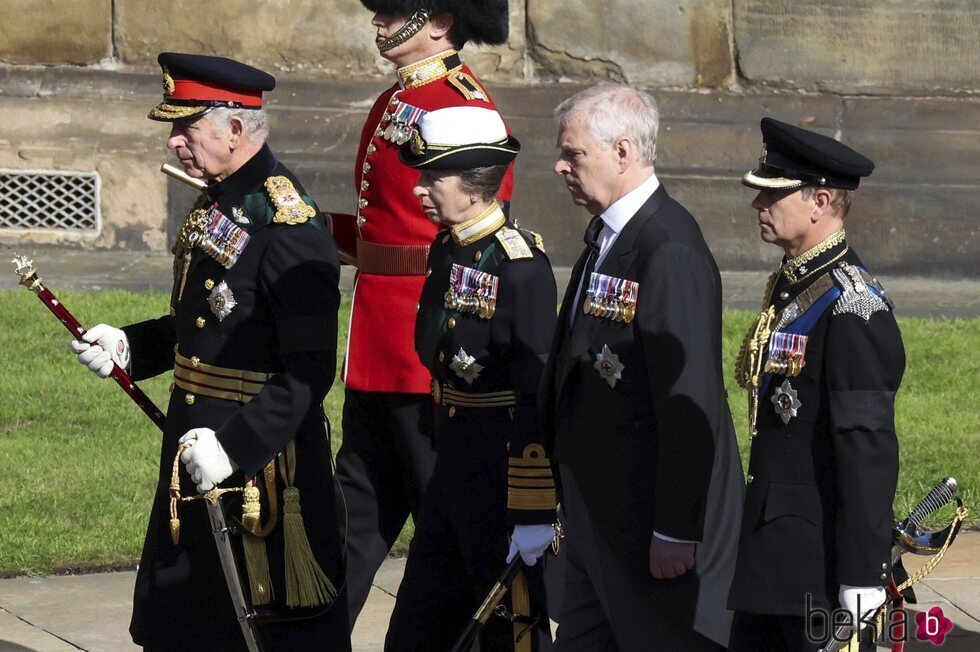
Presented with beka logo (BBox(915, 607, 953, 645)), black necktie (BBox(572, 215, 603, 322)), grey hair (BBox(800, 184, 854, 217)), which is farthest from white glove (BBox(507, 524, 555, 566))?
beka logo (BBox(915, 607, 953, 645))

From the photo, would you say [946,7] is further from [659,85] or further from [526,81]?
[526,81]

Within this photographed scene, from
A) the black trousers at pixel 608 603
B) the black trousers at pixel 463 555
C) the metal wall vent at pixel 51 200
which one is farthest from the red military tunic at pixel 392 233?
the metal wall vent at pixel 51 200

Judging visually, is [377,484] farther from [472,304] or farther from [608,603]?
[608,603]

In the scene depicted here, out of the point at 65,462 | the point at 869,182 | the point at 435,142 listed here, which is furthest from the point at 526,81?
the point at 435,142

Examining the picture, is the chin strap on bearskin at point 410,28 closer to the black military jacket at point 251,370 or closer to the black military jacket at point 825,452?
the black military jacket at point 251,370

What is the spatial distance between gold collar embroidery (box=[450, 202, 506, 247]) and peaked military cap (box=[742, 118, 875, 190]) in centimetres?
75

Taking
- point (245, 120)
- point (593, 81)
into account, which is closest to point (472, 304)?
point (245, 120)

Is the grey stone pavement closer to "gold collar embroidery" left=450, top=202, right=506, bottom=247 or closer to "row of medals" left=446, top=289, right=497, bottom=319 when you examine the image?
"row of medals" left=446, top=289, right=497, bottom=319

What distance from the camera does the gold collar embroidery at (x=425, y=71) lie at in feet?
19.2

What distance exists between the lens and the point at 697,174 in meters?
11.0

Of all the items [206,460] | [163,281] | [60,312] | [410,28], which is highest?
[410,28]

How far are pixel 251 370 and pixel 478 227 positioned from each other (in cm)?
70

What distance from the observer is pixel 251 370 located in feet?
15.4

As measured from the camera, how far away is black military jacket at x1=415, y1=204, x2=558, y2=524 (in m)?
4.73
